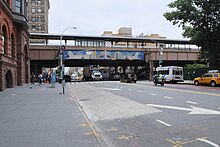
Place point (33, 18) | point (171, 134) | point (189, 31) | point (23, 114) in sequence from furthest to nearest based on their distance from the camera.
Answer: point (33, 18)
point (189, 31)
point (23, 114)
point (171, 134)

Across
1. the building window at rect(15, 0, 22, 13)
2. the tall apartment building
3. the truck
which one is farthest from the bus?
the tall apartment building

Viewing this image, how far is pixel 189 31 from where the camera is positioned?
119 feet

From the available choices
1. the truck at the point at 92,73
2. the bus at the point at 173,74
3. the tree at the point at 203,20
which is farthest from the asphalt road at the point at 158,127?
the truck at the point at 92,73

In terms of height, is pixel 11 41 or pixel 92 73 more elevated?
pixel 11 41

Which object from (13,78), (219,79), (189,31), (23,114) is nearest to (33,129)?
(23,114)

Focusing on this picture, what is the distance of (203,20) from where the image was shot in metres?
32.8

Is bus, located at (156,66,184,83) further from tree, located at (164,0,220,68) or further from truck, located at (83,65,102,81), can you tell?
truck, located at (83,65,102,81)

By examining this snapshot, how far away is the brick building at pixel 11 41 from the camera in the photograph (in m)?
23.5

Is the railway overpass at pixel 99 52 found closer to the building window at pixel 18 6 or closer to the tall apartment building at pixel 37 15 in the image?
the building window at pixel 18 6

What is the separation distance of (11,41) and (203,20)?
77.8ft

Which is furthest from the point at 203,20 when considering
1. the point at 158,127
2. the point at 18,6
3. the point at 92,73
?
the point at 92,73

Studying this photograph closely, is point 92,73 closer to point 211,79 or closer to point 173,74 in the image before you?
point 173,74

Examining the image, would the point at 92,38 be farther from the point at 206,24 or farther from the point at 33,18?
the point at 33,18

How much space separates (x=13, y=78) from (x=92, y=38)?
102ft
